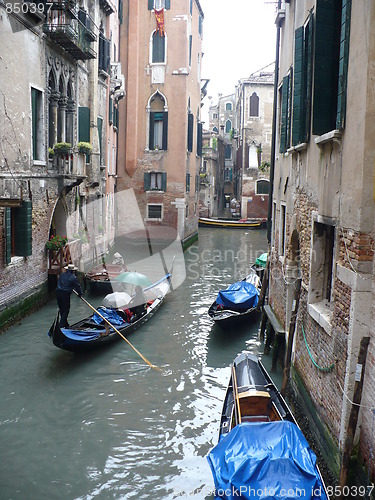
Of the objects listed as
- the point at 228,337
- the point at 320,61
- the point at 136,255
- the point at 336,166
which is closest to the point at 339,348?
the point at 336,166

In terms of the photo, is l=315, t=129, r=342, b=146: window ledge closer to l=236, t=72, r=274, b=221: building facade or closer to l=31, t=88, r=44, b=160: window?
l=31, t=88, r=44, b=160: window

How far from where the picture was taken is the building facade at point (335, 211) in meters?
4.16

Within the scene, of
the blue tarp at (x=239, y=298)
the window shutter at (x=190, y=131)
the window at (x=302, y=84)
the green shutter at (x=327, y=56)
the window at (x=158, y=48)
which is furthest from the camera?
the window shutter at (x=190, y=131)

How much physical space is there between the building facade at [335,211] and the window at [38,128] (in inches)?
207

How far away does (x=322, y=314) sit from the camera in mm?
5410

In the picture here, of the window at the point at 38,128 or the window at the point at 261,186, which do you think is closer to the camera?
the window at the point at 38,128

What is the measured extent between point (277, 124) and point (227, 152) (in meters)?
33.4

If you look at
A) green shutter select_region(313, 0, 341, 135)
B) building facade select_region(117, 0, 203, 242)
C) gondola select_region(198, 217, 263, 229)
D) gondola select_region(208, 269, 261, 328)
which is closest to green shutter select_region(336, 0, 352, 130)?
green shutter select_region(313, 0, 341, 135)

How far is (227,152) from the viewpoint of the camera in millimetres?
42375

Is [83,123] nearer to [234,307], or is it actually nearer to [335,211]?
[234,307]

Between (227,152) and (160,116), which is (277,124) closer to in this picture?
(160,116)

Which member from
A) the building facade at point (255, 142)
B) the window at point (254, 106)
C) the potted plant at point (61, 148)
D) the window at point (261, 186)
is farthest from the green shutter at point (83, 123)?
the window at point (254, 106)

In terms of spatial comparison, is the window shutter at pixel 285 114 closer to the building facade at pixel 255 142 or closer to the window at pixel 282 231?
the window at pixel 282 231

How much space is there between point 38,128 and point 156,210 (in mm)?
10903
